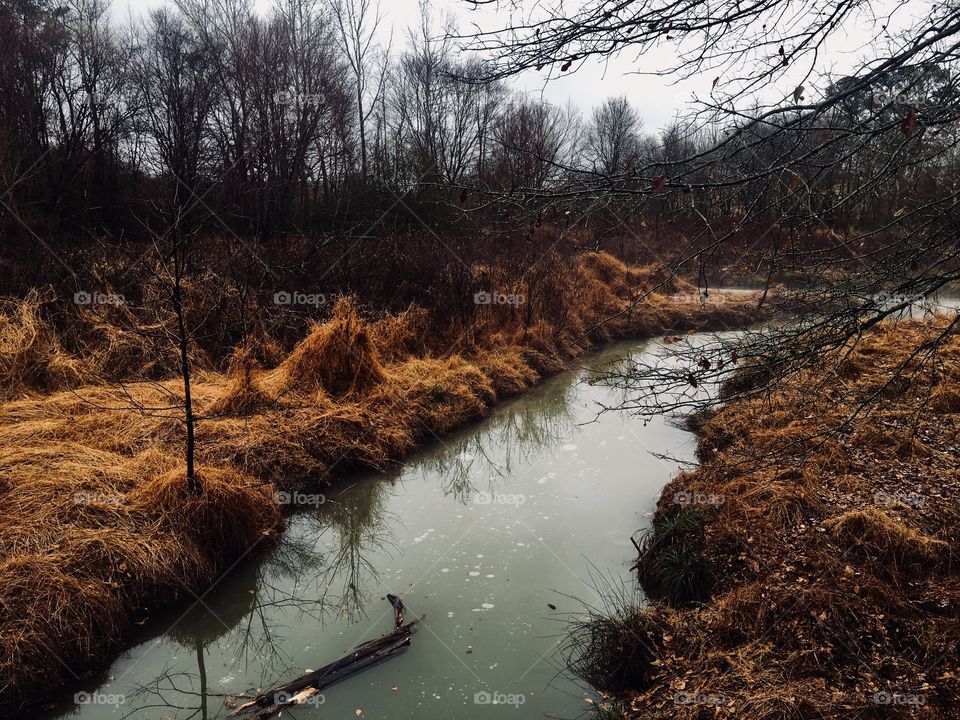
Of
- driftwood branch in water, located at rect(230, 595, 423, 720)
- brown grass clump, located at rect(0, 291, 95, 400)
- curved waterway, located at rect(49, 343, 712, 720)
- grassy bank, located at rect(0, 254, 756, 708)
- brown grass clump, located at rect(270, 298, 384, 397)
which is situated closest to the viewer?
driftwood branch in water, located at rect(230, 595, 423, 720)

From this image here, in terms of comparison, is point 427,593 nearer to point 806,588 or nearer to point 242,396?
point 806,588

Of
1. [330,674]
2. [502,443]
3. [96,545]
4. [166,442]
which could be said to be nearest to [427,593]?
[330,674]

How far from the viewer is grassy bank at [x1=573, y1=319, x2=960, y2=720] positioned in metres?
3.35

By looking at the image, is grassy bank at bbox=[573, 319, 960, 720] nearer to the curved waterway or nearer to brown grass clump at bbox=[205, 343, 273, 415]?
the curved waterway

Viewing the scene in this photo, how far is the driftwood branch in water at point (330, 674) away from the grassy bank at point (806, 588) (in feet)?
3.87

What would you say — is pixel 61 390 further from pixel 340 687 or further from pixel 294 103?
pixel 294 103

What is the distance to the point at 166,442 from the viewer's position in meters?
6.25

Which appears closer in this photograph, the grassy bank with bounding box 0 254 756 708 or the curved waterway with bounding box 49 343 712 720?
the curved waterway with bounding box 49 343 712 720

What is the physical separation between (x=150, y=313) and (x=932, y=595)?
30.3 ft

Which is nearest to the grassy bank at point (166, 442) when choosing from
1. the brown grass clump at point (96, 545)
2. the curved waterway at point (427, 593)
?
the brown grass clump at point (96, 545)

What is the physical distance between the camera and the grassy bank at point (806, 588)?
3.35m

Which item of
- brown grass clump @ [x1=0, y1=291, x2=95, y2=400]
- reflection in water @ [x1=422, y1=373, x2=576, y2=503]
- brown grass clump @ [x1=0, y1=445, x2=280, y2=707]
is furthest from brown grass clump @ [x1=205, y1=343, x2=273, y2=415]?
reflection in water @ [x1=422, y1=373, x2=576, y2=503]

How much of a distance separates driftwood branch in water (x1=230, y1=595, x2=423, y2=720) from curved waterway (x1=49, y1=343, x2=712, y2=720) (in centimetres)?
7

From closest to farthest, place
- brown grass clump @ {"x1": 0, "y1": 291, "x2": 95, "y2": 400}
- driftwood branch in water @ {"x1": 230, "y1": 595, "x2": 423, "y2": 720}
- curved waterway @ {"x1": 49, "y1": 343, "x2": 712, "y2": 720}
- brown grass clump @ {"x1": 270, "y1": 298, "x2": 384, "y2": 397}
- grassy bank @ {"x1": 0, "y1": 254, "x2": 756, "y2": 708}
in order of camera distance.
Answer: driftwood branch in water @ {"x1": 230, "y1": 595, "x2": 423, "y2": 720}
curved waterway @ {"x1": 49, "y1": 343, "x2": 712, "y2": 720}
grassy bank @ {"x1": 0, "y1": 254, "x2": 756, "y2": 708}
brown grass clump @ {"x1": 0, "y1": 291, "x2": 95, "y2": 400}
brown grass clump @ {"x1": 270, "y1": 298, "x2": 384, "y2": 397}
